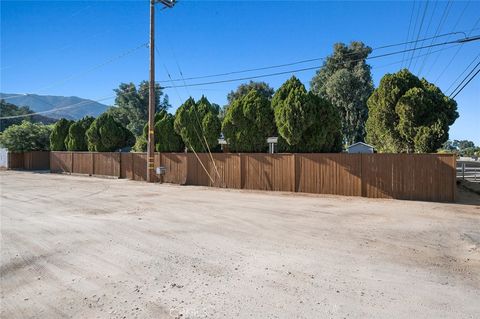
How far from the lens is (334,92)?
32.3 m

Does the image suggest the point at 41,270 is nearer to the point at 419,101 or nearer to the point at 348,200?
the point at 348,200

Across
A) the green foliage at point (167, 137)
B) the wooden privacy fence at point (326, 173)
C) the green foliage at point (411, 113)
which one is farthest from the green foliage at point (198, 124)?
the green foliage at point (411, 113)

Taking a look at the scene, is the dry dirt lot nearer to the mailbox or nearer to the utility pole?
the mailbox

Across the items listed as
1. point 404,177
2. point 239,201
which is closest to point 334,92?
point 404,177

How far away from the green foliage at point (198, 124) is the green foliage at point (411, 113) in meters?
8.54

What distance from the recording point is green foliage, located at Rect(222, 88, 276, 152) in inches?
663

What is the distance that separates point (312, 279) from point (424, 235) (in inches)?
157

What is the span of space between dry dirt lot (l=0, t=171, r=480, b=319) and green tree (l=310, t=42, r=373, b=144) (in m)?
23.5

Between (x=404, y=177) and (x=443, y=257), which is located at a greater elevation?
(x=404, y=177)

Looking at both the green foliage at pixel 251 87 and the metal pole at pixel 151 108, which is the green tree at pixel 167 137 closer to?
the metal pole at pixel 151 108

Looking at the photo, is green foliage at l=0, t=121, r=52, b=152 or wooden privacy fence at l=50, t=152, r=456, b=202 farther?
green foliage at l=0, t=121, r=52, b=152

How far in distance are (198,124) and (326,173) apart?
314 inches

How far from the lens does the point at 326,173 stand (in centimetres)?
1446

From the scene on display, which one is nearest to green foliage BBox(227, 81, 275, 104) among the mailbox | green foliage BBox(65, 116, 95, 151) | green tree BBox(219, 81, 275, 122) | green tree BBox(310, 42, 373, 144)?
green tree BBox(219, 81, 275, 122)
